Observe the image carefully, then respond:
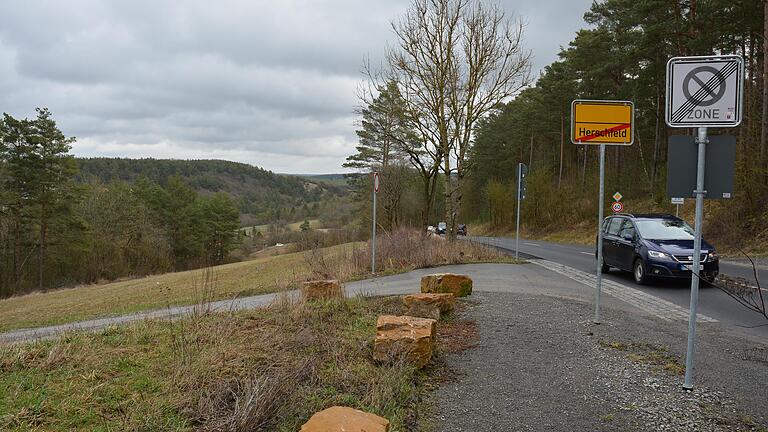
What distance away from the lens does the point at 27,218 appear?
37.3m

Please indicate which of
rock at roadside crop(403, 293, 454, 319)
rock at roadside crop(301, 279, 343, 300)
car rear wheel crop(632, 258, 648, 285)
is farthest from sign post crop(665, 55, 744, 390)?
car rear wheel crop(632, 258, 648, 285)

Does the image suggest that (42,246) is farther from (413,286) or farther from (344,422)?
(344,422)

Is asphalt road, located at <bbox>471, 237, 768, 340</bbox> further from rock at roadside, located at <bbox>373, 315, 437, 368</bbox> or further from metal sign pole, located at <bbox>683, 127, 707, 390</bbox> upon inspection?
rock at roadside, located at <bbox>373, 315, 437, 368</bbox>

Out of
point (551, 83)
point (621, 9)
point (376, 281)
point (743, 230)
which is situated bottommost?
point (376, 281)

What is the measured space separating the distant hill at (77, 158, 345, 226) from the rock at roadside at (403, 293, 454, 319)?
9633cm

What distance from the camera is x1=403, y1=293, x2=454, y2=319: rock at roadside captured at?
24.2ft

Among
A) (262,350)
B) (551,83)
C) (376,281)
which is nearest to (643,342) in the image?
(262,350)

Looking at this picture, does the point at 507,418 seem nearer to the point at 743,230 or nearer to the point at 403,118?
the point at 403,118

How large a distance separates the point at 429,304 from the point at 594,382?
122 inches

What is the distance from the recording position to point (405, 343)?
5.22 meters

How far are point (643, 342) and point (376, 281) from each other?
810cm

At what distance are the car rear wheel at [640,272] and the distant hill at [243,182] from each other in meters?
94.8

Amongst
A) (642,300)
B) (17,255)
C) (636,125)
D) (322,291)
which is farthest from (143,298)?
(636,125)

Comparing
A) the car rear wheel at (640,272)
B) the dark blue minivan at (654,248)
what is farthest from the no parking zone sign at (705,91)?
the car rear wheel at (640,272)
